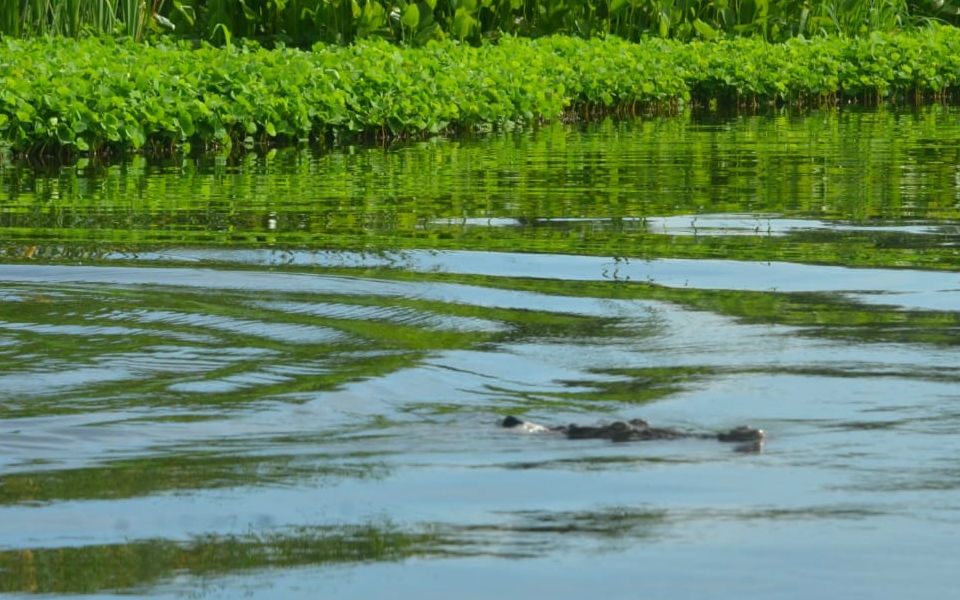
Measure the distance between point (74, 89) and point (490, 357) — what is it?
845 centimetres

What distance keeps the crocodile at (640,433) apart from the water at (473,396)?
0.17ft

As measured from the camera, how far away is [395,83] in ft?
49.9

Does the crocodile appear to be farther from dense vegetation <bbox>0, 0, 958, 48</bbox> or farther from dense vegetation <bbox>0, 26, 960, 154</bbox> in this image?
dense vegetation <bbox>0, 0, 958, 48</bbox>

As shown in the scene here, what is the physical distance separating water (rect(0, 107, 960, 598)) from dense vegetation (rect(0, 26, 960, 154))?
3.59 metres

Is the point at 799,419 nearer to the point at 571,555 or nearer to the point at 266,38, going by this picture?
the point at 571,555

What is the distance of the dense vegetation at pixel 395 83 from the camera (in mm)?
13078

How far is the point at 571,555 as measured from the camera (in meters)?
3.29

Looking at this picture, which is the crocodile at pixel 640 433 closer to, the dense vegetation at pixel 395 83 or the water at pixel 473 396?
the water at pixel 473 396

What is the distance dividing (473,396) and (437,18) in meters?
16.2

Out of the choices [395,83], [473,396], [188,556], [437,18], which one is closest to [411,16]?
[437,18]

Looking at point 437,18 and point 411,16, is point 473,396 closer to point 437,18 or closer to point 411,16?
point 411,16

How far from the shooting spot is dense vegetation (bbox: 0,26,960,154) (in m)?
13.1

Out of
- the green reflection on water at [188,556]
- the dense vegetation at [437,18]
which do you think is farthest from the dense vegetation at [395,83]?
the green reflection on water at [188,556]

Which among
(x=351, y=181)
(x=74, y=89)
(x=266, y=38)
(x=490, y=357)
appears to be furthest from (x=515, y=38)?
(x=490, y=357)
